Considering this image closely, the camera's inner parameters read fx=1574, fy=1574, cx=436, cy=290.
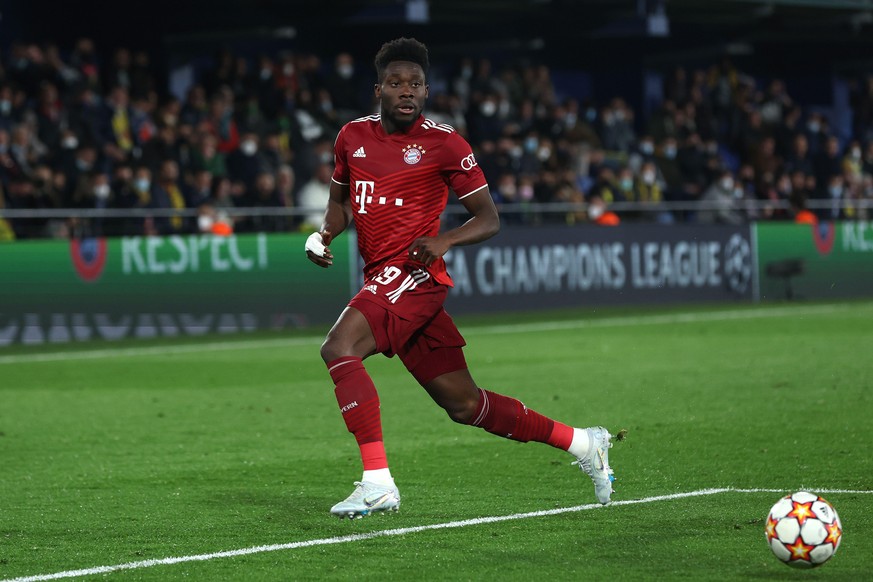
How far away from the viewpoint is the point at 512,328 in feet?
67.9

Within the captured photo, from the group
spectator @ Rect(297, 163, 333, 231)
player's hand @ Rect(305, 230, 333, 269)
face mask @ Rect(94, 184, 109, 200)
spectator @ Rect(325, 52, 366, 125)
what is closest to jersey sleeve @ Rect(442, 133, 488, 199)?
player's hand @ Rect(305, 230, 333, 269)

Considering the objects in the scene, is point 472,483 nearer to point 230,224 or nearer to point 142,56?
point 230,224

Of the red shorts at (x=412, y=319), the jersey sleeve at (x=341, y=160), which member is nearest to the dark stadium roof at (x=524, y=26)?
the jersey sleeve at (x=341, y=160)

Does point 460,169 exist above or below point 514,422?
above

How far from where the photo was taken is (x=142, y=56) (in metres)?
23.5

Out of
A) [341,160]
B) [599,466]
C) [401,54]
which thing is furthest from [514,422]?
[401,54]

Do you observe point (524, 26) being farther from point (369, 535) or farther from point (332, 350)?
point (369, 535)

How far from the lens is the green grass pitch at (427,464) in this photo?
6180mm

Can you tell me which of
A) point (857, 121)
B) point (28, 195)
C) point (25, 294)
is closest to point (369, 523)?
point (25, 294)

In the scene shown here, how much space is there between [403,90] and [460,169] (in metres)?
0.43

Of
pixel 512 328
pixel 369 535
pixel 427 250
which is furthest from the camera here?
pixel 512 328

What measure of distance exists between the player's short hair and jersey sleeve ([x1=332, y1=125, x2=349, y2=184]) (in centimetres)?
→ 36

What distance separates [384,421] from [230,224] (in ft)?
32.1

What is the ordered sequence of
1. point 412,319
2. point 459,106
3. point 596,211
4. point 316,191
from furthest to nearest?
point 459,106 < point 596,211 < point 316,191 < point 412,319
